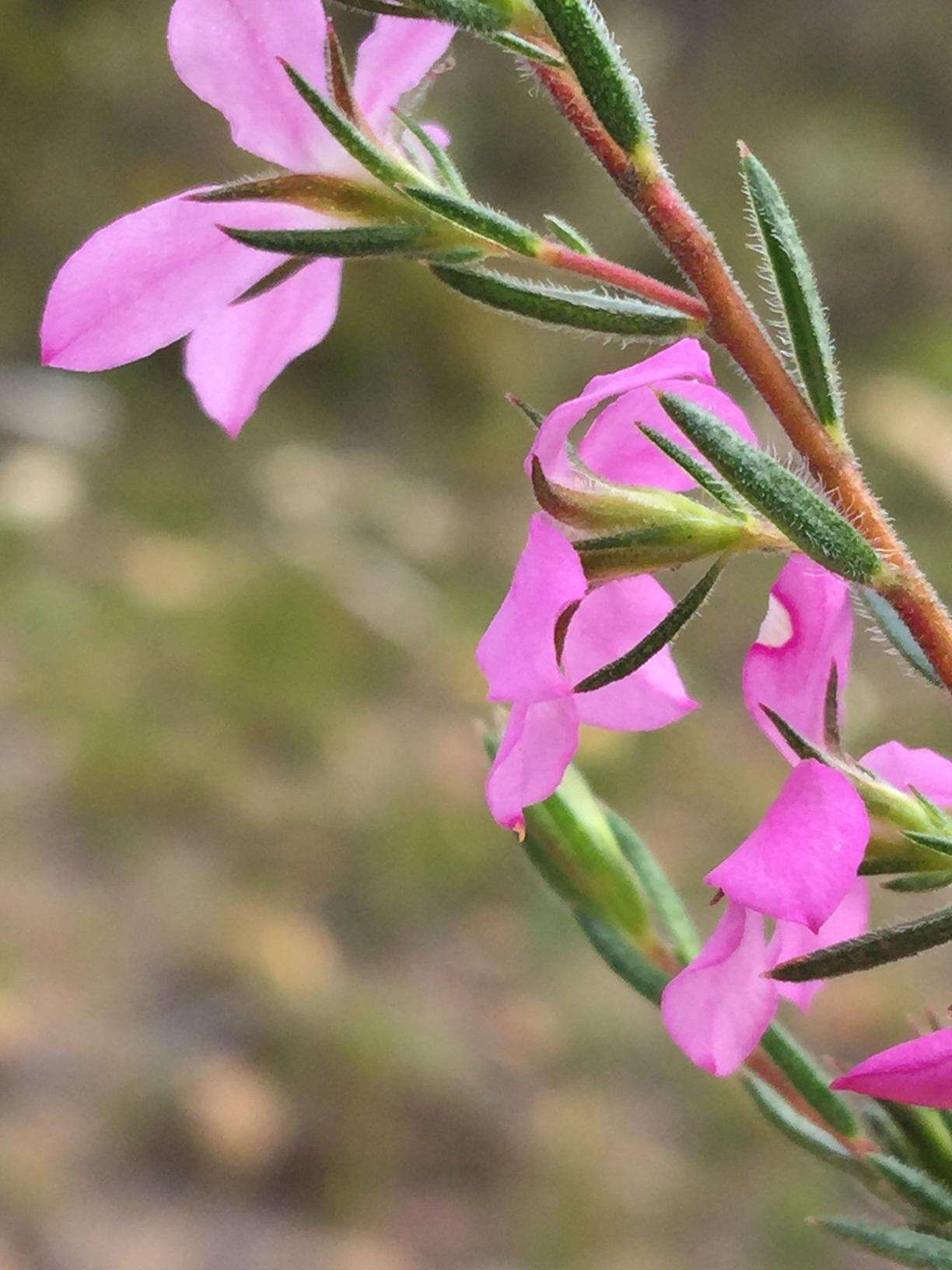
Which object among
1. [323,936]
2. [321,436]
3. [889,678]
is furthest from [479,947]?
[321,436]

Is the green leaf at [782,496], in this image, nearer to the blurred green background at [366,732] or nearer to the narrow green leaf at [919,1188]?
the narrow green leaf at [919,1188]

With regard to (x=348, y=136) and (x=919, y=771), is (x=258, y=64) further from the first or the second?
(x=919, y=771)

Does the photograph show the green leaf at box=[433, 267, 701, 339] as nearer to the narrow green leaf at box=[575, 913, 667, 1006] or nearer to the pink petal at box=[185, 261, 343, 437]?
the pink petal at box=[185, 261, 343, 437]

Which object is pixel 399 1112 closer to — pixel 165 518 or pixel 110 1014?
pixel 110 1014

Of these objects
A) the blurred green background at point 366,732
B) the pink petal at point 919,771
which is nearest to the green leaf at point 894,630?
the pink petal at point 919,771

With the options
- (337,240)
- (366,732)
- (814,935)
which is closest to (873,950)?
→ (814,935)

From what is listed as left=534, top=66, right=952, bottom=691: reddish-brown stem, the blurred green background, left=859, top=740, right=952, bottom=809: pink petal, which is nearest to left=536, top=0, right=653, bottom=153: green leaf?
left=534, top=66, right=952, bottom=691: reddish-brown stem
